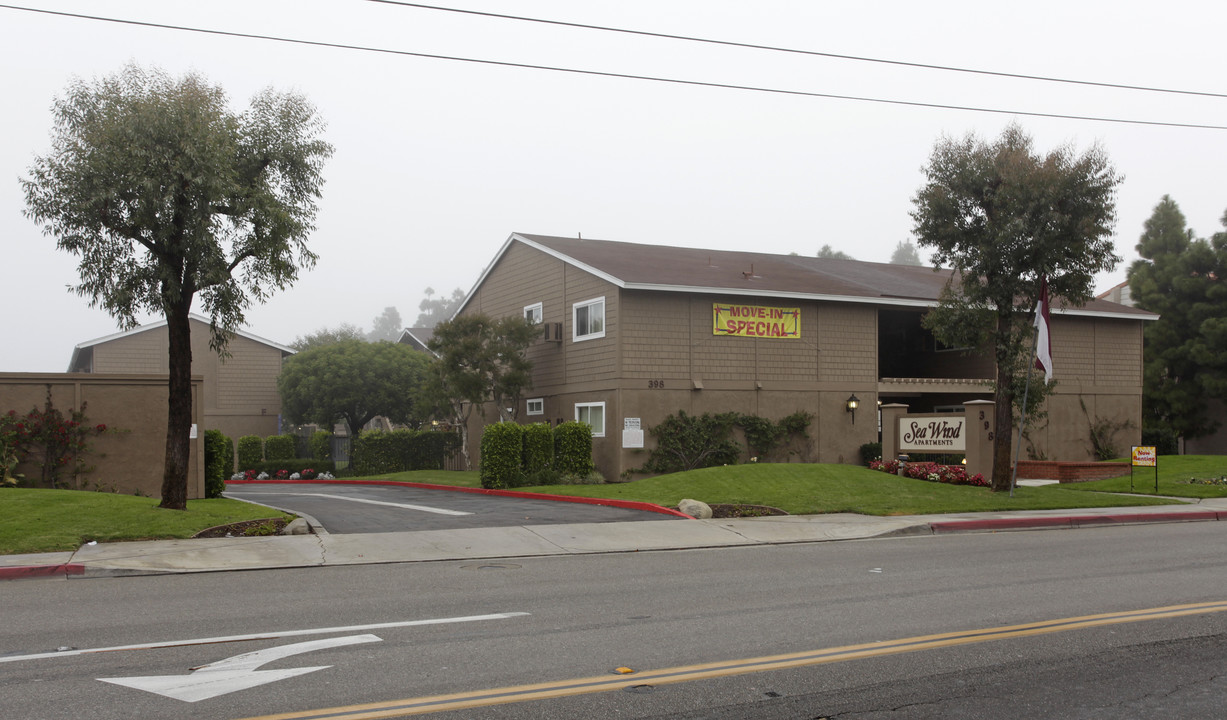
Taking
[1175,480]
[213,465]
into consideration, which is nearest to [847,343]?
[1175,480]

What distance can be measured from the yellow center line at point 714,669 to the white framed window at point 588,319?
798 inches

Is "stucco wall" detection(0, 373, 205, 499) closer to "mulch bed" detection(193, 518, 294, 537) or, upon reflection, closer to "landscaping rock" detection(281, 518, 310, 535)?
"mulch bed" detection(193, 518, 294, 537)

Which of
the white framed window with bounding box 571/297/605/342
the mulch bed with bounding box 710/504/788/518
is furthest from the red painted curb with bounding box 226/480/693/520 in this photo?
the white framed window with bounding box 571/297/605/342

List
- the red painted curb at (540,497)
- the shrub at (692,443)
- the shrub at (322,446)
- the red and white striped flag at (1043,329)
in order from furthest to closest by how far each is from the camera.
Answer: the shrub at (322,446) < the shrub at (692,443) < the red and white striped flag at (1043,329) < the red painted curb at (540,497)

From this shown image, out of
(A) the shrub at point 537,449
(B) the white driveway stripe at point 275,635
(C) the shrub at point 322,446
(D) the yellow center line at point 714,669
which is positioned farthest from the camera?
(C) the shrub at point 322,446

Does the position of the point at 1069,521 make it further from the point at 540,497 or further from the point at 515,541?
the point at 540,497

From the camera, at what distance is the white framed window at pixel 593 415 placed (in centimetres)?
2798

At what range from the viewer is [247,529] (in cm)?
1498

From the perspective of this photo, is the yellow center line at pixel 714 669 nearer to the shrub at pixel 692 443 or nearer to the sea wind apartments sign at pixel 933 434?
the sea wind apartments sign at pixel 933 434

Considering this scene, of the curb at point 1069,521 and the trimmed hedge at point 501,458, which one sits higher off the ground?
the trimmed hedge at point 501,458

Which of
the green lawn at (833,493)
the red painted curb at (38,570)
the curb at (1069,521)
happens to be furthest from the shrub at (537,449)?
the red painted curb at (38,570)

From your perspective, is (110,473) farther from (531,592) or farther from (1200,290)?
(1200,290)

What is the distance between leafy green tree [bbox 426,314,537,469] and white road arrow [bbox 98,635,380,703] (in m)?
23.5

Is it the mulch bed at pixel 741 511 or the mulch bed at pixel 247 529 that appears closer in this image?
the mulch bed at pixel 247 529
